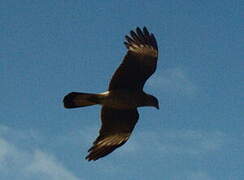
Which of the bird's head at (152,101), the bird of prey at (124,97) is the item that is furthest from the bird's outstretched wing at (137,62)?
the bird's head at (152,101)

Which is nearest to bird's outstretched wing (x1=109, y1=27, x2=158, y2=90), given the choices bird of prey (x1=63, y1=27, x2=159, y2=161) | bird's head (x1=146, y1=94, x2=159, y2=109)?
bird of prey (x1=63, y1=27, x2=159, y2=161)

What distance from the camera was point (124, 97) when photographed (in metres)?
9.59

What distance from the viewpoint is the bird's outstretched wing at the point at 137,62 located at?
31.0ft

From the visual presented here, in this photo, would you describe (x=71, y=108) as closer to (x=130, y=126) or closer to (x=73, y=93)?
(x=73, y=93)

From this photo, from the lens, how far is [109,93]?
9500mm

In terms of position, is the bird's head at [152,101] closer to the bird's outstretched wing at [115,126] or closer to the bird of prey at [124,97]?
→ the bird of prey at [124,97]

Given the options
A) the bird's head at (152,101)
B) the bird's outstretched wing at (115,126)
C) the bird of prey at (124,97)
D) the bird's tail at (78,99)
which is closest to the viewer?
the bird's tail at (78,99)

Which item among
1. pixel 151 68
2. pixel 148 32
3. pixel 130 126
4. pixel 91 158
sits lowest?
pixel 91 158

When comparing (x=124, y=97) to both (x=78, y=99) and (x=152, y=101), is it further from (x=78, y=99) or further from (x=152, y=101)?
(x=78, y=99)

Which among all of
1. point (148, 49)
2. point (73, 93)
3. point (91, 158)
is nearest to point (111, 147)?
point (91, 158)

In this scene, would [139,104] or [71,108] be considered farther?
[139,104]

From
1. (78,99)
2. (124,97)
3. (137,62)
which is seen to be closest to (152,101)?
(124,97)

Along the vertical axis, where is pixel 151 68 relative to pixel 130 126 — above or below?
above

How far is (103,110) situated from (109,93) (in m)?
0.46
